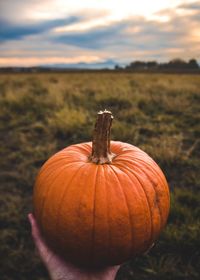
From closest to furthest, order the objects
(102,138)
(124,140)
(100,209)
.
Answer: (100,209), (102,138), (124,140)

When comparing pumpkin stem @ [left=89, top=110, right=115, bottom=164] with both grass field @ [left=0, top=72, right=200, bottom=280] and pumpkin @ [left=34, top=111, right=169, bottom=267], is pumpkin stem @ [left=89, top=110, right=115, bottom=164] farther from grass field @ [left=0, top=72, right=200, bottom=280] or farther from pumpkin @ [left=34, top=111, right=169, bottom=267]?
grass field @ [left=0, top=72, right=200, bottom=280]

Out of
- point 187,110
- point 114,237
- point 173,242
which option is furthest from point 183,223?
point 187,110

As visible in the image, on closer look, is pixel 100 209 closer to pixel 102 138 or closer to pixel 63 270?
pixel 102 138

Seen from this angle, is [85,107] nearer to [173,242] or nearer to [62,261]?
[173,242]

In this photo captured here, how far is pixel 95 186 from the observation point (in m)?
1.74

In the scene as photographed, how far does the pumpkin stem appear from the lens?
5.85 ft

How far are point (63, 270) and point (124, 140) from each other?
12.0 ft

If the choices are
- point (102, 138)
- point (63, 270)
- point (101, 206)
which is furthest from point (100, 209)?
point (63, 270)

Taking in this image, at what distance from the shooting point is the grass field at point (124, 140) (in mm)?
2590

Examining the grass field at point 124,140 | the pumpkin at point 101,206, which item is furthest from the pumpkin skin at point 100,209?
the grass field at point 124,140

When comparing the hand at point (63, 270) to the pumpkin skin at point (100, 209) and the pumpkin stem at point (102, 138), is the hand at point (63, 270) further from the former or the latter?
the pumpkin stem at point (102, 138)

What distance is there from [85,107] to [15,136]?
2.99 metres

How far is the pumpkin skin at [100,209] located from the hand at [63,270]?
0.07 m

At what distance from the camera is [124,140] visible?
17.7 feet
